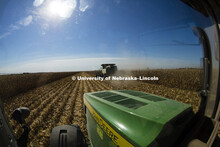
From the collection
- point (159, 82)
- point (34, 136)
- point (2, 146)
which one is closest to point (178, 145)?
point (2, 146)

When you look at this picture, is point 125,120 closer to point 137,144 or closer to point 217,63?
point 137,144

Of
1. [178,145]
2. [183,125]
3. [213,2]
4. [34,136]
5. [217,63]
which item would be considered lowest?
[34,136]

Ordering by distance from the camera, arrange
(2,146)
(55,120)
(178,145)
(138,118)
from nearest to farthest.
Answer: (2,146) → (178,145) → (138,118) → (55,120)

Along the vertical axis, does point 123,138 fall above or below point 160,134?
below

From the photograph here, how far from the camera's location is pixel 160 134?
27.2 inches

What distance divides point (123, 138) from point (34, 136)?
3.04 meters

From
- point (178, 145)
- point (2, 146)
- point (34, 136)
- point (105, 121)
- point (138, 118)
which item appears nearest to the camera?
point (2, 146)

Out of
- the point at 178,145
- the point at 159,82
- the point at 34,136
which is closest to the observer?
the point at 178,145

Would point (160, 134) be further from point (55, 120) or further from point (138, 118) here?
point (55, 120)

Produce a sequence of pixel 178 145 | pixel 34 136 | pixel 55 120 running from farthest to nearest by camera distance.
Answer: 1. pixel 55 120
2. pixel 34 136
3. pixel 178 145

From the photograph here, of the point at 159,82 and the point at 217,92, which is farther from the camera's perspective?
the point at 159,82

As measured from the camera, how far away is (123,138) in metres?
0.81

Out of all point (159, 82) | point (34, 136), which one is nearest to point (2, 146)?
point (34, 136)

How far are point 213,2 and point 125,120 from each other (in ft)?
4.53
